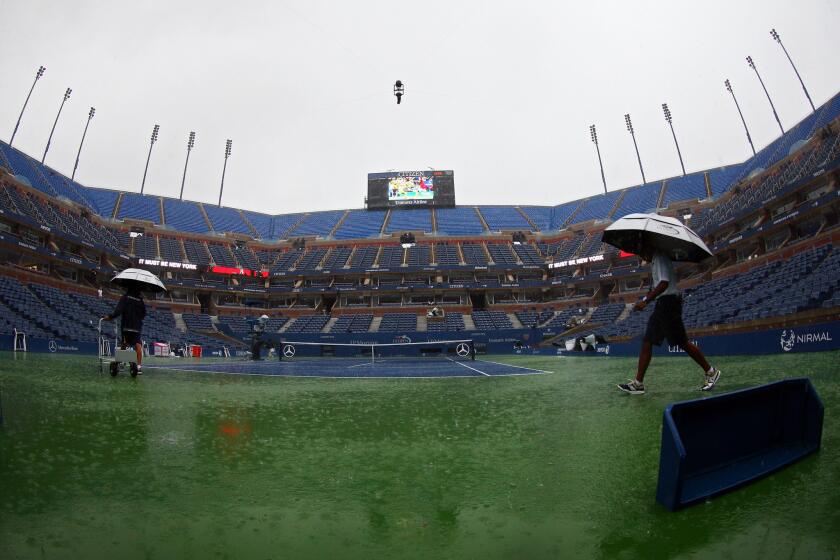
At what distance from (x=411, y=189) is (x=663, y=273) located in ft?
197

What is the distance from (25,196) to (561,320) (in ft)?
168

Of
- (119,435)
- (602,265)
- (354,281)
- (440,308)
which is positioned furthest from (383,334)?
(119,435)

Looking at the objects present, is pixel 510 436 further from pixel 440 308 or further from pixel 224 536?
pixel 440 308

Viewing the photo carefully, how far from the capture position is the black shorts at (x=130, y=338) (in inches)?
320

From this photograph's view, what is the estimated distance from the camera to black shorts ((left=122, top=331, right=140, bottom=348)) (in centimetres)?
812

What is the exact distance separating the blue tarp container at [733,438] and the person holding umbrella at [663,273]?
7.99ft

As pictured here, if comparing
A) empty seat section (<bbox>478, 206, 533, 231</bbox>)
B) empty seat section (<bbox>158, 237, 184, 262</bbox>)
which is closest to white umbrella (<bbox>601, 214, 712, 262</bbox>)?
empty seat section (<bbox>158, 237, 184, 262</bbox>)

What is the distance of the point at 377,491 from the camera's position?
2.11 metres

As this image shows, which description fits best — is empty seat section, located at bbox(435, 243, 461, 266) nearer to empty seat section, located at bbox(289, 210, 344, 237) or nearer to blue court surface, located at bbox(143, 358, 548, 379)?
empty seat section, located at bbox(289, 210, 344, 237)

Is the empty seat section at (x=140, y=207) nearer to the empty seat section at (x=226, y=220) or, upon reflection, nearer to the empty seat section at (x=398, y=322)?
the empty seat section at (x=226, y=220)

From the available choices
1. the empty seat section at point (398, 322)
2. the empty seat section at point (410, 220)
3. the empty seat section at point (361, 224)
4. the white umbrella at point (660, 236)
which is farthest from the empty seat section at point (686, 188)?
the white umbrella at point (660, 236)

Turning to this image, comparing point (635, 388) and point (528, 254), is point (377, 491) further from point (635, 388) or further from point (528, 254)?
point (528, 254)

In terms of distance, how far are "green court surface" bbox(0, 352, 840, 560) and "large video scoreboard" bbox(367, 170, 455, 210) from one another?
60.4 meters

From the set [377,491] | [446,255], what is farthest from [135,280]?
[446,255]
